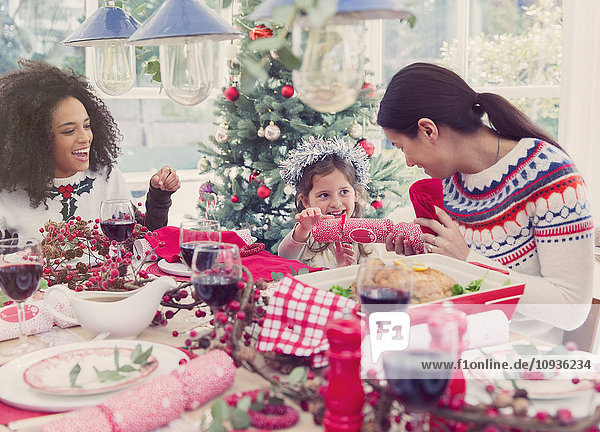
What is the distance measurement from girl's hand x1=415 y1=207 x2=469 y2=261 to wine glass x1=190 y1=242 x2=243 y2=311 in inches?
33.3

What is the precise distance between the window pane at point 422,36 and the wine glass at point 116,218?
11.2 ft

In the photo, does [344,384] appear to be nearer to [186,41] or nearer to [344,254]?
[186,41]

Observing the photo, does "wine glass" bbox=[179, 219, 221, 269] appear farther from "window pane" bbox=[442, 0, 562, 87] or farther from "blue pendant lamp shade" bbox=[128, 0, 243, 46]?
"window pane" bbox=[442, 0, 562, 87]

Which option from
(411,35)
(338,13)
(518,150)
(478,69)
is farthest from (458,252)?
(411,35)

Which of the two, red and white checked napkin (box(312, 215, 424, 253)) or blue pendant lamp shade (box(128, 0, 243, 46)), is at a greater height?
blue pendant lamp shade (box(128, 0, 243, 46))

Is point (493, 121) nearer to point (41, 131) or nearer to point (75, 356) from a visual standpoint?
point (75, 356)

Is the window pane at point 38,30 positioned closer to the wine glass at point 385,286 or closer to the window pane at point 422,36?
the window pane at point 422,36

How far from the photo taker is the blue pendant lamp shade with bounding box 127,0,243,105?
119cm

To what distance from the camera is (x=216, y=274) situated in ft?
3.31

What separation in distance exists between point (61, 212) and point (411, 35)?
3.33 metres

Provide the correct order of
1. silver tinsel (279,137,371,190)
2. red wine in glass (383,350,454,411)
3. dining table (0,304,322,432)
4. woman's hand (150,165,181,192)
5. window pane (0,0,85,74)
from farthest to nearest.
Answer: window pane (0,0,85,74) → silver tinsel (279,137,371,190) → woman's hand (150,165,181,192) → dining table (0,304,322,432) → red wine in glass (383,350,454,411)

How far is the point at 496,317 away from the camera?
1089 mm

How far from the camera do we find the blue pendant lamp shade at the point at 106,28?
1.54 m

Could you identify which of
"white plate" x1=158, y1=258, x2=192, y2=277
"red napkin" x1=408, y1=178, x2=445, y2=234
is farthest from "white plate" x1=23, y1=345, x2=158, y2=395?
"red napkin" x1=408, y1=178, x2=445, y2=234
